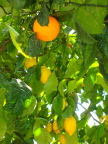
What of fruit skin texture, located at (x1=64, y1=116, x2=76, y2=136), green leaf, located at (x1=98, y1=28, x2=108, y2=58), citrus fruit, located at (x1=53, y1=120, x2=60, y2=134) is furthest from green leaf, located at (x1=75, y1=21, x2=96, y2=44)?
citrus fruit, located at (x1=53, y1=120, x2=60, y2=134)

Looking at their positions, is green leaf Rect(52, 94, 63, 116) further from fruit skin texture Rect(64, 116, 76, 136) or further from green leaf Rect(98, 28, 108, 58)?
green leaf Rect(98, 28, 108, 58)

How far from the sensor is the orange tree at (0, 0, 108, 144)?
0.82 meters

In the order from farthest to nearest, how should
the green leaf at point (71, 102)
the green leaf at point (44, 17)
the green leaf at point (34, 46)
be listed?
the green leaf at point (71, 102) → the green leaf at point (34, 46) → the green leaf at point (44, 17)

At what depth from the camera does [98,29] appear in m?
0.81

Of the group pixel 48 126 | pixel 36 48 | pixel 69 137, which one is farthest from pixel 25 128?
pixel 36 48

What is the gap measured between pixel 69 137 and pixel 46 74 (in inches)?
13.1

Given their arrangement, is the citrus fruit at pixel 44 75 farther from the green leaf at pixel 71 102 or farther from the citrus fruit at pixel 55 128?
the citrus fruit at pixel 55 128

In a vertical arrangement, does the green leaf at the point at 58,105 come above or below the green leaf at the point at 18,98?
below

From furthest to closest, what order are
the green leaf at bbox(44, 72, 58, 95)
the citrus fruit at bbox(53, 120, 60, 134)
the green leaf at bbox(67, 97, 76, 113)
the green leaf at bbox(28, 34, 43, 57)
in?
the citrus fruit at bbox(53, 120, 60, 134), the green leaf at bbox(67, 97, 76, 113), the green leaf at bbox(44, 72, 58, 95), the green leaf at bbox(28, 34, 43, 57)

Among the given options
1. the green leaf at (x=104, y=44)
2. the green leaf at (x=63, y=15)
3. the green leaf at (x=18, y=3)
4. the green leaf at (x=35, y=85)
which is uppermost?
the green leaf at (x=18, y=3)

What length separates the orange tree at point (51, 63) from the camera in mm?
820

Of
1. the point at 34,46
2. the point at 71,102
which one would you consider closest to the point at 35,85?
the point at 71,102

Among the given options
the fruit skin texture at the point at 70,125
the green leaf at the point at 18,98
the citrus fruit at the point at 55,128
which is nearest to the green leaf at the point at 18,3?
the green leaf at the point at 18,98

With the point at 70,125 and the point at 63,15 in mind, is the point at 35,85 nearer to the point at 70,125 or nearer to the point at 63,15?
the point at 70,125
